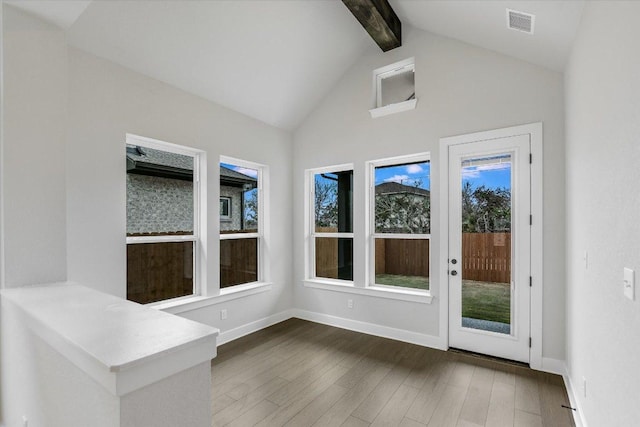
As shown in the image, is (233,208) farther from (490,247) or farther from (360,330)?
(490,247)

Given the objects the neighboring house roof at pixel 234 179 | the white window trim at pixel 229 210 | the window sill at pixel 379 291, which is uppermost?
the neighboring house roof at pixel 234 179

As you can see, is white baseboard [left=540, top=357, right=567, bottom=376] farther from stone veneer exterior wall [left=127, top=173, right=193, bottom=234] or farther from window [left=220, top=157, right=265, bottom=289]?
stone veneer exterior wall [left=127, top=173, right=193, bottom=234]

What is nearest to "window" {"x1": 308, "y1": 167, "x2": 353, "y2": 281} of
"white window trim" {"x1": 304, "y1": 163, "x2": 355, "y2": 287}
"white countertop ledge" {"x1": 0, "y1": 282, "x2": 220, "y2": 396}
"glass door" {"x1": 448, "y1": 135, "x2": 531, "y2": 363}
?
"white window trim" {"x1": 304, "y1": 163, "x2": 355, "y2": 287}

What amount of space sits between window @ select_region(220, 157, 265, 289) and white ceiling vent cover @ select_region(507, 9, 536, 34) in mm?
3099

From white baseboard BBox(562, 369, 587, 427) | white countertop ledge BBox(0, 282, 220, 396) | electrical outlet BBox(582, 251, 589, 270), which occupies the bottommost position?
white baseboard BBox(562, 369, 587, 427)

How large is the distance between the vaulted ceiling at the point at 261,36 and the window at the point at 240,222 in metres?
0.79

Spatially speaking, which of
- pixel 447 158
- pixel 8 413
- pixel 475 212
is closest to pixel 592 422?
pixel 475 212

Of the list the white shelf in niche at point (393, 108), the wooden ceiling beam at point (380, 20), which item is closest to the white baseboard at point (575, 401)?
the white shelf in niche at point (393, 108)

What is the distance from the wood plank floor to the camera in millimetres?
2289

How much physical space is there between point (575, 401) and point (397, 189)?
2.53 meters

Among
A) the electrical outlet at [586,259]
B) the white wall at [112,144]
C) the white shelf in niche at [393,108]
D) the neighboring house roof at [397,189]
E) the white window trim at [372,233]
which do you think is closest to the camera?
the electrical outlet at [586,259]

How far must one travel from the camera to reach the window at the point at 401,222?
374cm

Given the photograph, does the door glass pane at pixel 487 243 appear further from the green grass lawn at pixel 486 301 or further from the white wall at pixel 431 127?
Answer: the white wall at pixel 431 127

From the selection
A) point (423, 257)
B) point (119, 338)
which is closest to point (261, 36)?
point (423, 257)
